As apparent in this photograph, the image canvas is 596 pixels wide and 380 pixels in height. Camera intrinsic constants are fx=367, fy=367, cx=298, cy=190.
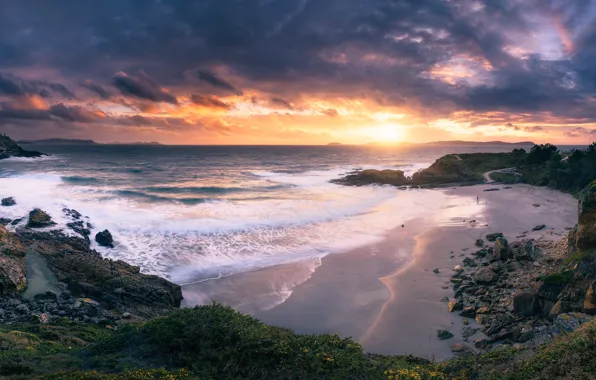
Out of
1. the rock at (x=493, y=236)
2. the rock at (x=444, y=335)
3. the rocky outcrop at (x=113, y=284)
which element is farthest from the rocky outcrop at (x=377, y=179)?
the rocky outcrop at (x=113, y=284)

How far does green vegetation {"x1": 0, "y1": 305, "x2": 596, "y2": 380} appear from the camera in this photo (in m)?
6.59

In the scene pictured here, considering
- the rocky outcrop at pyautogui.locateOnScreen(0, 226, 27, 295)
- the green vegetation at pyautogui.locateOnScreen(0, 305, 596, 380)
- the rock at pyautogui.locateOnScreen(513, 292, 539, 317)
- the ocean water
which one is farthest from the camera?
the ocean water

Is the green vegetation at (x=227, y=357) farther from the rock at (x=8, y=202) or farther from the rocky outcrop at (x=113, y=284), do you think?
the rock at (x=8, y=202)

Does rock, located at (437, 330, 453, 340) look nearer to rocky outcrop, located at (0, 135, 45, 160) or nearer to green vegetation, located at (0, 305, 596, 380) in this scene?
green vegetation, located at (0, 305, 596, 380)

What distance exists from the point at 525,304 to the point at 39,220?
2594cm

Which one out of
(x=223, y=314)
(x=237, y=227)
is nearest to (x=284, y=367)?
(x=223, y=314)

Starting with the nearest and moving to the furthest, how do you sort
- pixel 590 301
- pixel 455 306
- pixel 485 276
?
pixel 590 301 → pixel 455 306 → pixel 485 276

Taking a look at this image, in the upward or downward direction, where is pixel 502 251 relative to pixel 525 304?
upward

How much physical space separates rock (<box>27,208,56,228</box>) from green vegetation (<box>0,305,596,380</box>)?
16.2 m

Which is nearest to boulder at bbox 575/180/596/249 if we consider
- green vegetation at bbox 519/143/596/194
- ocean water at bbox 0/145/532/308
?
ocean water at bbox 0/145/532/308

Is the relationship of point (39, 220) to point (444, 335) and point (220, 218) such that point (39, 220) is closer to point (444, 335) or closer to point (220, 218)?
point (220, 218)

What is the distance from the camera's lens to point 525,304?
1153 cm

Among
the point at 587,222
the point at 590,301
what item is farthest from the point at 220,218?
the point at 590,301

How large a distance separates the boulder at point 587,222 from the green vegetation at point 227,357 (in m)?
6.26
